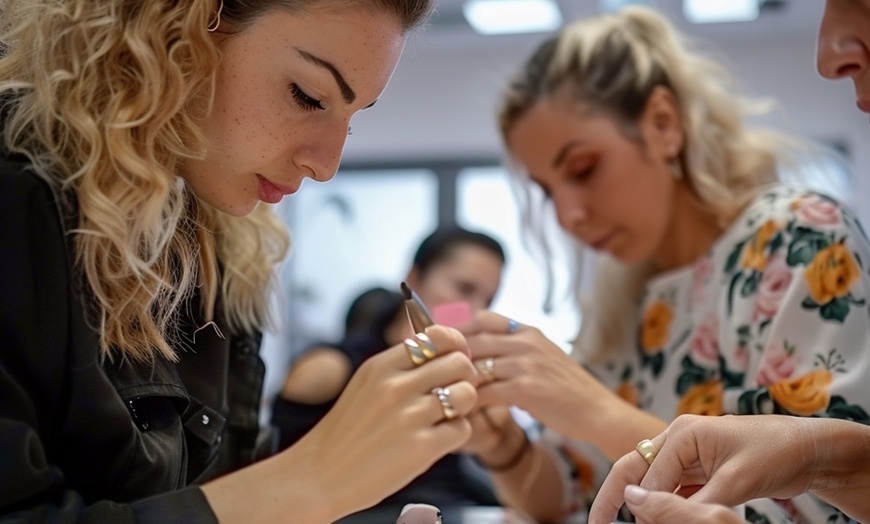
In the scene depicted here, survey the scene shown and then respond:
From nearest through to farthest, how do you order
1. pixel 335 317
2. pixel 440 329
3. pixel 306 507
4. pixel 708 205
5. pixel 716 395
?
pixel 306 507
pixel 440 329
pixel 716 395
pixel 708 205
pixel 335 317

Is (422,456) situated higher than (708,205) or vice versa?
(708,205)

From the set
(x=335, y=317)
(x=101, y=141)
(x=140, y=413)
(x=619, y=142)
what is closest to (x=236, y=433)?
(x=140, y=413)

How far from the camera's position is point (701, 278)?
138cm

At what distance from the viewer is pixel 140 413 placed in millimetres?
728

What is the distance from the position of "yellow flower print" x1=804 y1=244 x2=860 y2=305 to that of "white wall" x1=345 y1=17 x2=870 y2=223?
2863 mm

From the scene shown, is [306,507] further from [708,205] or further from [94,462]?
[708,205]

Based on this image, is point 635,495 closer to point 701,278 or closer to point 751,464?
point 751,464

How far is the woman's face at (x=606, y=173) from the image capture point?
1.43 metres

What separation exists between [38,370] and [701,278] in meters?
0.99

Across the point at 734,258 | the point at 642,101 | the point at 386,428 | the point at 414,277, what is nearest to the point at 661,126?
the point at 642,101

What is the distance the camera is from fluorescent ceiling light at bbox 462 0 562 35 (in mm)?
3602

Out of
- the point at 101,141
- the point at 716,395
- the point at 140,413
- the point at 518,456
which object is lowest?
the point at 518,456

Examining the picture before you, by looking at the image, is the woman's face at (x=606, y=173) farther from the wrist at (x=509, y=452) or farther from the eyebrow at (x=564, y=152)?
the wrist at (x=509, y=452)

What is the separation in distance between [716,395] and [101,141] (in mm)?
850
